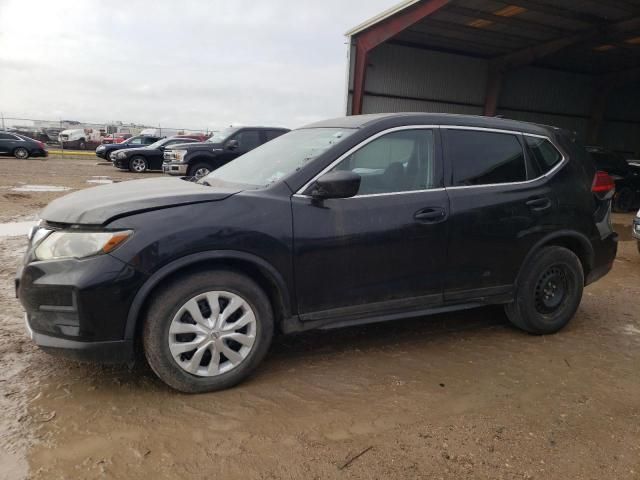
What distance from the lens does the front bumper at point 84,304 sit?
103 inches

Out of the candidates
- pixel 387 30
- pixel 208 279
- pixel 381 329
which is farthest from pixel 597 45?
pixel 208 279

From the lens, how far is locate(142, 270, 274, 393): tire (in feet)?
9.05

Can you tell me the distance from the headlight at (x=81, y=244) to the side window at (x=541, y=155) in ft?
9.96

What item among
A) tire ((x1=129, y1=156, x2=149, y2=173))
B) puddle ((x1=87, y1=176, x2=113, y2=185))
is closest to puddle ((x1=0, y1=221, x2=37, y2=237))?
puddle ((x1=87, y1=176, x2=113, y2=185))

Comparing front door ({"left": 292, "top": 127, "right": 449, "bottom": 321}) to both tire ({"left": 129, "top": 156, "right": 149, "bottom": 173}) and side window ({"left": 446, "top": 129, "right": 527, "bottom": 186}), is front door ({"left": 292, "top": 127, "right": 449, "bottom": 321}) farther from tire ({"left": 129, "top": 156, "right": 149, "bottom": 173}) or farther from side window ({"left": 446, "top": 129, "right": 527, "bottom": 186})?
tire ({"left": 129, "top": 156, "right": 149, "bottom": 173})

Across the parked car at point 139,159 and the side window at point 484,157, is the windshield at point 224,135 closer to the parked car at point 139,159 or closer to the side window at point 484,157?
the parked car at point 139,159

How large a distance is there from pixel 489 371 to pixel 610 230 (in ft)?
6.25

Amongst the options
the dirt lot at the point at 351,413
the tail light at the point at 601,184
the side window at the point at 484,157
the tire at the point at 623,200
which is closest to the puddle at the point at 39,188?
the dirt lot at the point at 351,413

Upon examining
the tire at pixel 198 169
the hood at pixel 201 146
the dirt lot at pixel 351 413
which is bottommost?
the dirt lot at pixel 351 413

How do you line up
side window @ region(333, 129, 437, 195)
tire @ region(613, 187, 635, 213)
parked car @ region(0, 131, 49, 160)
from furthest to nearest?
parked car @ region(0, 131, 49, 160) → tire @ region(613, 187, 635, 213) → side window @ region(333, 129, 437, 195)

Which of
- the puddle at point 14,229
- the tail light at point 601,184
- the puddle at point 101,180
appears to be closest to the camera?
the tail light at point 601,184

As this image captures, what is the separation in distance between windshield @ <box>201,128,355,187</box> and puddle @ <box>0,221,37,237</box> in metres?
4.58

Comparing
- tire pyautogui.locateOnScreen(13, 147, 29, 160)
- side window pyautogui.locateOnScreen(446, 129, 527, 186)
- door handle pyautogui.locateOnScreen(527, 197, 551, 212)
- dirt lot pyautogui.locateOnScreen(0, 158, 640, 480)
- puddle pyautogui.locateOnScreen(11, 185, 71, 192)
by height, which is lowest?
tire pyautogui.locateOnScreen(13, 147, 29, 160)

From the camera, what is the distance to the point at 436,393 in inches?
121
